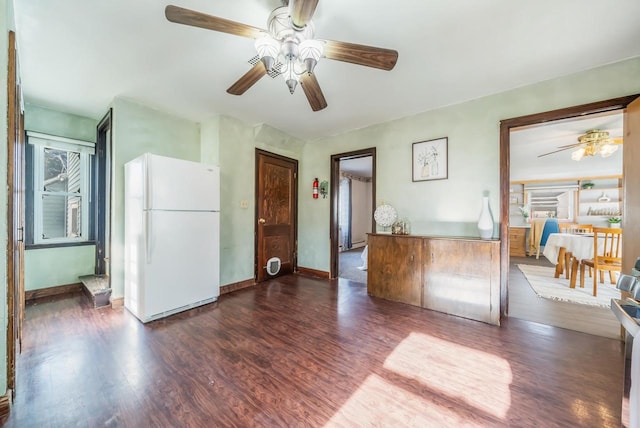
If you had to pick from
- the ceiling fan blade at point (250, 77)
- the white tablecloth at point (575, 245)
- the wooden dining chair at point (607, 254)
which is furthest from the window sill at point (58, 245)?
the white tablecloth at point (575, 245)

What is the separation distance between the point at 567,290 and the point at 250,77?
15.8ft

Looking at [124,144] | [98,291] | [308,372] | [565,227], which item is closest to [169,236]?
[98,291]

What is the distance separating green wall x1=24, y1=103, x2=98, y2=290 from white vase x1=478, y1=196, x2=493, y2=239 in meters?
5.08

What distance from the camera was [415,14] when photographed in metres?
1.56

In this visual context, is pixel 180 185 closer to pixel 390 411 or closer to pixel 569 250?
pixel 390 411

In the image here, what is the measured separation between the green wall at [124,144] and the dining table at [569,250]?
603 centimetres

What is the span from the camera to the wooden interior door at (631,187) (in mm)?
1825

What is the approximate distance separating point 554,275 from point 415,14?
4859 millimetres

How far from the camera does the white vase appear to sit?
250cm

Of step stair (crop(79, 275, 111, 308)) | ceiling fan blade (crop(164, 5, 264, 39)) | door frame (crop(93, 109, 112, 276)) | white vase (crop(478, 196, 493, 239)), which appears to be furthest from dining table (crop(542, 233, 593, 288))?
door frame (crop(93, 109, 112, 276))

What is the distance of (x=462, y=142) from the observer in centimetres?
283

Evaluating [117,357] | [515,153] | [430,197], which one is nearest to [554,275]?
[515,153]

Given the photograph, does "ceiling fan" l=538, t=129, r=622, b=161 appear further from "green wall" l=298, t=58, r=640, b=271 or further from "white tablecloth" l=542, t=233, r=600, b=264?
"green wall" l=298, t=58, r=640, b=271

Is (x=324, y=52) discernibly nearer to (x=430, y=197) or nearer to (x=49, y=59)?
(x=430, y=197)
